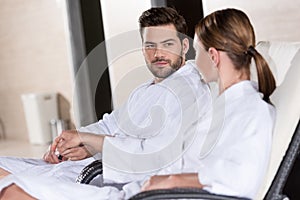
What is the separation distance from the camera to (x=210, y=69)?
6.02ft

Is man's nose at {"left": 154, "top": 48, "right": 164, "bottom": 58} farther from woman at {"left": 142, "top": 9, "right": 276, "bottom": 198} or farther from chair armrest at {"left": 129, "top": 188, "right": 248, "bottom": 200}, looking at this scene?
chair armrest at {"left": 129, "top": 188, "right": 248, "bottom": 200}

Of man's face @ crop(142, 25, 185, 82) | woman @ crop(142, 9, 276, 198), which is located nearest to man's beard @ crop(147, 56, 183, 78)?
man's face @ crop(142, 25, 185, 82)

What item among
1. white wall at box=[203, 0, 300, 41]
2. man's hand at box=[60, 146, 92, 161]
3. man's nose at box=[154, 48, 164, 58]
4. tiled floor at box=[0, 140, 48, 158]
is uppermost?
man's nose at box=[154, 48, 164, 58]

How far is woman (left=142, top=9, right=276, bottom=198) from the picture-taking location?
5.30 ft

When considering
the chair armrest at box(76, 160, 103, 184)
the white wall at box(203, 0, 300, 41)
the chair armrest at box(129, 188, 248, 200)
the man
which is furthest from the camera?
the white wall at box(203, 0, 300, 41)

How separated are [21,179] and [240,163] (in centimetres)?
78

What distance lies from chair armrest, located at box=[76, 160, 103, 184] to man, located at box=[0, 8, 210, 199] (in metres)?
0.06

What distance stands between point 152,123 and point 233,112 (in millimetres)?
555

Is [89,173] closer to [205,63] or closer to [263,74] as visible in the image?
[205,63]

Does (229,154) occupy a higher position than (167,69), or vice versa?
(167,69)

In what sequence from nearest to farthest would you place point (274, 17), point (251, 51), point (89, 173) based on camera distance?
point (251, 51)
point (89, 173)
point (274, 17)

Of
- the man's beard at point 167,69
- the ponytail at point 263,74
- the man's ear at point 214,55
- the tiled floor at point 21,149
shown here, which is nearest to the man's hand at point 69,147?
the man's beard at point 167,69

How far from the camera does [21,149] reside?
5.43 m

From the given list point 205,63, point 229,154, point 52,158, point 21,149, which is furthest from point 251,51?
point 21,149
